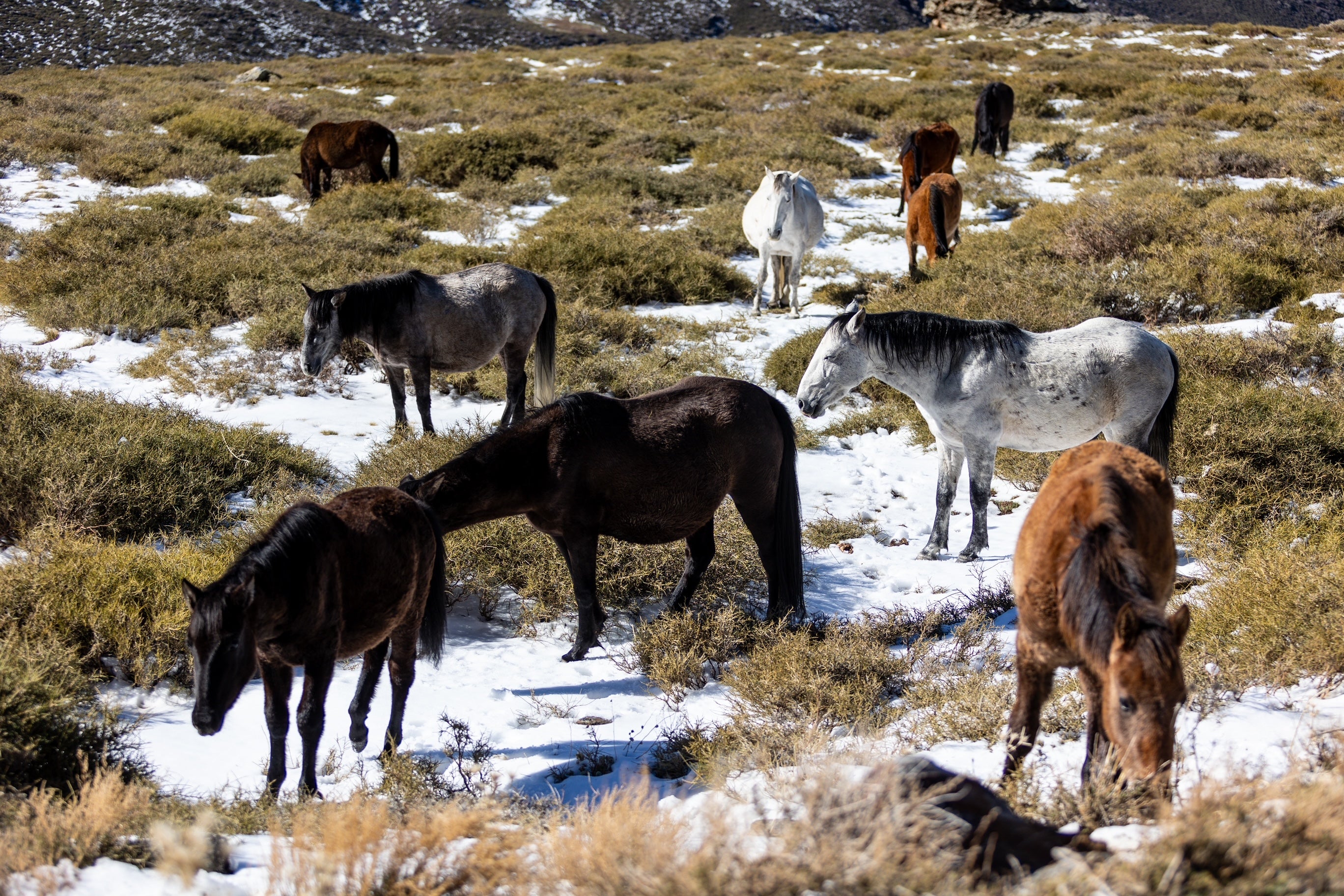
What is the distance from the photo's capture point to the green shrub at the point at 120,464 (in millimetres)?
4930

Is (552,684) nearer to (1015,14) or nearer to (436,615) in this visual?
(436,615)

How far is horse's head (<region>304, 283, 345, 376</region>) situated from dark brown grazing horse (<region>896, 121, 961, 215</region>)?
9871mm

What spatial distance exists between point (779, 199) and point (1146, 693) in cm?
894

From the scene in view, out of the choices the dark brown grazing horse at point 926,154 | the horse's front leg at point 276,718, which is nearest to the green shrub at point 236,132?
the dark brown grazing horse at point 926,154

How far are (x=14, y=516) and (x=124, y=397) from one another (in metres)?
2.75

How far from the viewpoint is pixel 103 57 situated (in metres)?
43.2

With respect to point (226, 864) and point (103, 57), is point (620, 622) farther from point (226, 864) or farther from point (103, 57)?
point (103, 57)

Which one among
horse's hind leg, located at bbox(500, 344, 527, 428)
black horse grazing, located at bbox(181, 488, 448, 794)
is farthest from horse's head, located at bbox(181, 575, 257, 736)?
horse's hind leg, located at bbox(500, 344, 527, 428)

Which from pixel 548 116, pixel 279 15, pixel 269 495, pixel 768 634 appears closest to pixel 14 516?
pixel 269 495

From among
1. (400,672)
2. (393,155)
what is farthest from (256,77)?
(400,672)

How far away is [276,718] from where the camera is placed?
308cm

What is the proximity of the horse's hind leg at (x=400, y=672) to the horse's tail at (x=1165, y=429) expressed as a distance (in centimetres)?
490

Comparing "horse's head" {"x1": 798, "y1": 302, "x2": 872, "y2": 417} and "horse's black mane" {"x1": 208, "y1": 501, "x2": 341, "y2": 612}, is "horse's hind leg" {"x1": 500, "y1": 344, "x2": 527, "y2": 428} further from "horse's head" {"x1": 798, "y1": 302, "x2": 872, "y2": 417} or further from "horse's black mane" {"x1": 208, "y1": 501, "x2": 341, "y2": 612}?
"horse's black mane" {"x1": 208, "y1": 501, "x2": 341, "y2": 612}

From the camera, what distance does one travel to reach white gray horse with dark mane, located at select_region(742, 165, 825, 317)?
10266mm
